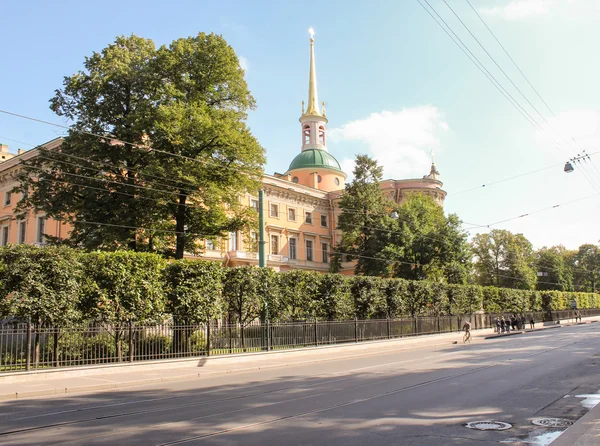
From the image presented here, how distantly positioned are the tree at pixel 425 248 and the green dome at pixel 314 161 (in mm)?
23181

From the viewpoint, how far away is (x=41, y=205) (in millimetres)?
26359

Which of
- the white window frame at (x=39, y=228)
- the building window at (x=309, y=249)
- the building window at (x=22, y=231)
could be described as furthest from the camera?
the building window at (x=309, y=249)

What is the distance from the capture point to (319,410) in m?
9.40

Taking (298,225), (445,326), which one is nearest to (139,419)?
(445,326)

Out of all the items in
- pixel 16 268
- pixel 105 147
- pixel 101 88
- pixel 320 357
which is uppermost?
pixel 101 88

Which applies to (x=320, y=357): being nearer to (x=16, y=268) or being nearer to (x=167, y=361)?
(x=167, y=361)

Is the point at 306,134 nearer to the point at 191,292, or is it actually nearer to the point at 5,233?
the point at 5,233

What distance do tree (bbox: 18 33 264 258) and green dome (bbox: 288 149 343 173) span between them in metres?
43.0

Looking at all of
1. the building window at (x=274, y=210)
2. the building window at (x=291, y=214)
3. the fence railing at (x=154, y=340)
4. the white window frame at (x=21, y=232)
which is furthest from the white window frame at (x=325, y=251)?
the white window frame at (x=21, y=232)

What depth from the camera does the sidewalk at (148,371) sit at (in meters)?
14.2

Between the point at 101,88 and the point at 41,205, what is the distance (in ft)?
22.4

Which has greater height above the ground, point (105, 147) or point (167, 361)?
point (105, 147)

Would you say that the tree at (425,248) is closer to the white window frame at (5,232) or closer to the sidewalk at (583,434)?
the white window frame at (5,232)

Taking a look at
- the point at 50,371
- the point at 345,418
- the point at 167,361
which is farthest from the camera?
the point at 167,361
